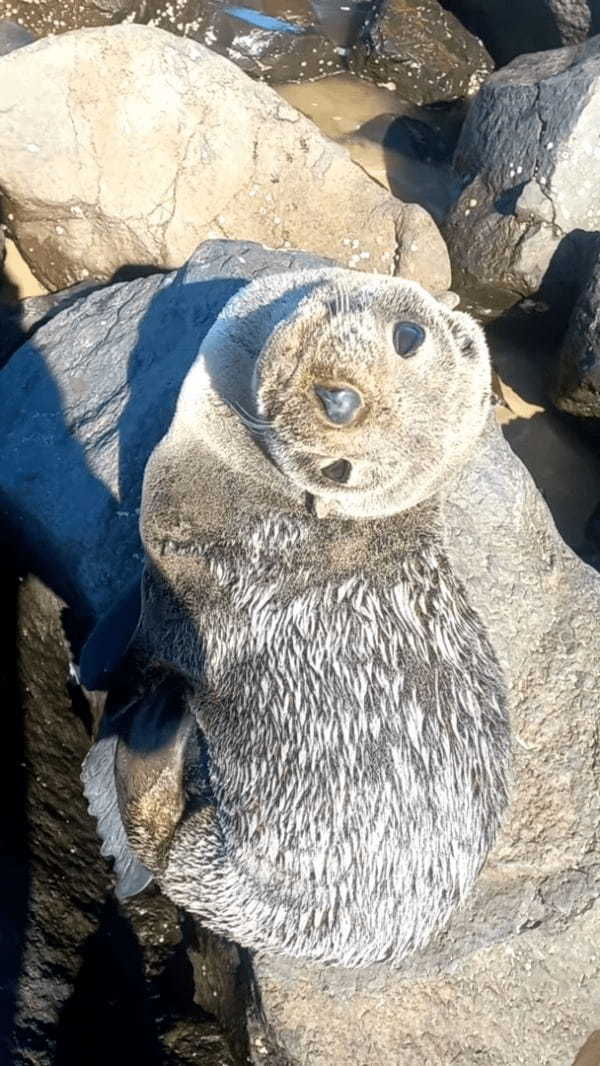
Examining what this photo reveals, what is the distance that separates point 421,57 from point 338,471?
24.5 ft

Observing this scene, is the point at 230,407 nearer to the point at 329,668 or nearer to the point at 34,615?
the point at 329,668

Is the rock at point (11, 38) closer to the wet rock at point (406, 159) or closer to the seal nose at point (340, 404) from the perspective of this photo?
the wet rock at point (406, 159)

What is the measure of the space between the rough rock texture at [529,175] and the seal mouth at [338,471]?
178 inches

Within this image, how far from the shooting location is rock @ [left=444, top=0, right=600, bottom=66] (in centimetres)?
887

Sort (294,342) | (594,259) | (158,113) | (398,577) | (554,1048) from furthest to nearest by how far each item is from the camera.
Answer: (594,259) < (158,113) < (554,1048) < (398,577) < (294,342)

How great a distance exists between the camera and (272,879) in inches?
140

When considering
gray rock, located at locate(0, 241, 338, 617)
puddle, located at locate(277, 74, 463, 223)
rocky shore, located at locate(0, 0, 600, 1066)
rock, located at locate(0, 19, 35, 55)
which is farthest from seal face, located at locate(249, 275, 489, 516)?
puddle, located at locate(277, 74, 463, 223)

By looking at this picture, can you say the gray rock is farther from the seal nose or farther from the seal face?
the seal nose

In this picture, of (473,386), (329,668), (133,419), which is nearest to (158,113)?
(133,419)

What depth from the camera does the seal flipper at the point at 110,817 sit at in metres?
4.16

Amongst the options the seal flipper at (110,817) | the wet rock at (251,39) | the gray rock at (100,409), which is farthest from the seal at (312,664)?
the wet rock at (251,39)

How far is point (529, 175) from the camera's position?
697 cm

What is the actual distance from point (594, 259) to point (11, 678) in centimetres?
465

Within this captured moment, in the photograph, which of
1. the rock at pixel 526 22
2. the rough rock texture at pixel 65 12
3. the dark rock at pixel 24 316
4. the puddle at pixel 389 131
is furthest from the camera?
the rock at pixel 526 22
